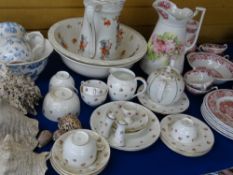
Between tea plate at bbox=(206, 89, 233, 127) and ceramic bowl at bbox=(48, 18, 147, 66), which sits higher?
ceramic bowl at bbox=(48, 18, 147, 66)

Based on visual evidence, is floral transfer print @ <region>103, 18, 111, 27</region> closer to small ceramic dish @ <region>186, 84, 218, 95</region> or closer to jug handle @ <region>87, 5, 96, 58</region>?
jug handle @ <region>87, 5, 96, 58</region>

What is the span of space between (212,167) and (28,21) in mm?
606

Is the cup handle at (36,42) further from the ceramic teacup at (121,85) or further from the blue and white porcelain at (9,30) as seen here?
the ceramic teacup at (121,85)

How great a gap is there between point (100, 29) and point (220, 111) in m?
0.35

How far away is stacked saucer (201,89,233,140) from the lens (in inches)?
29.8

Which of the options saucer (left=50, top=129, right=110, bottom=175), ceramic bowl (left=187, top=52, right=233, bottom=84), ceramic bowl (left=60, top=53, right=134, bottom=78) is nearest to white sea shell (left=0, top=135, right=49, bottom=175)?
saucer (left=50, top=129, right=110, bottom=175)

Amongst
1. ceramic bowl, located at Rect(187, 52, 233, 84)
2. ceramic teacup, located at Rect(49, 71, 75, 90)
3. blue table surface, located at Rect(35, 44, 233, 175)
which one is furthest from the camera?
ceramic bowl, located at Rect(187, 52, 233, 84)

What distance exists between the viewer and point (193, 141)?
71 cm

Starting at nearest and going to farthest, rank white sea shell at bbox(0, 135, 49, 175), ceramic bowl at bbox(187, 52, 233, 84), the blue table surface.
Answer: white sea shell at bbox(0, 135, 49, 175)
the blue table surface
ceramic bowl at bbox(187, 52, 233, 84)

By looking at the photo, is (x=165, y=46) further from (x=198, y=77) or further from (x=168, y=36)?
(x=198, y=77)

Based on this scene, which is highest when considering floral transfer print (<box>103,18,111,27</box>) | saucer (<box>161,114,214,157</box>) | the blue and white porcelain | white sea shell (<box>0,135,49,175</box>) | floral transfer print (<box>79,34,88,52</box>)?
floral transfer print (<box>103,18,111,27</box>)

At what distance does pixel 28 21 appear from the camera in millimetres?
912

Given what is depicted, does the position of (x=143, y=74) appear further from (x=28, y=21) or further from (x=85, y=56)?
(x=28, y=21)

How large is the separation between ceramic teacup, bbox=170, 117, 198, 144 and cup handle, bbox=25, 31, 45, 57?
0.37 m
